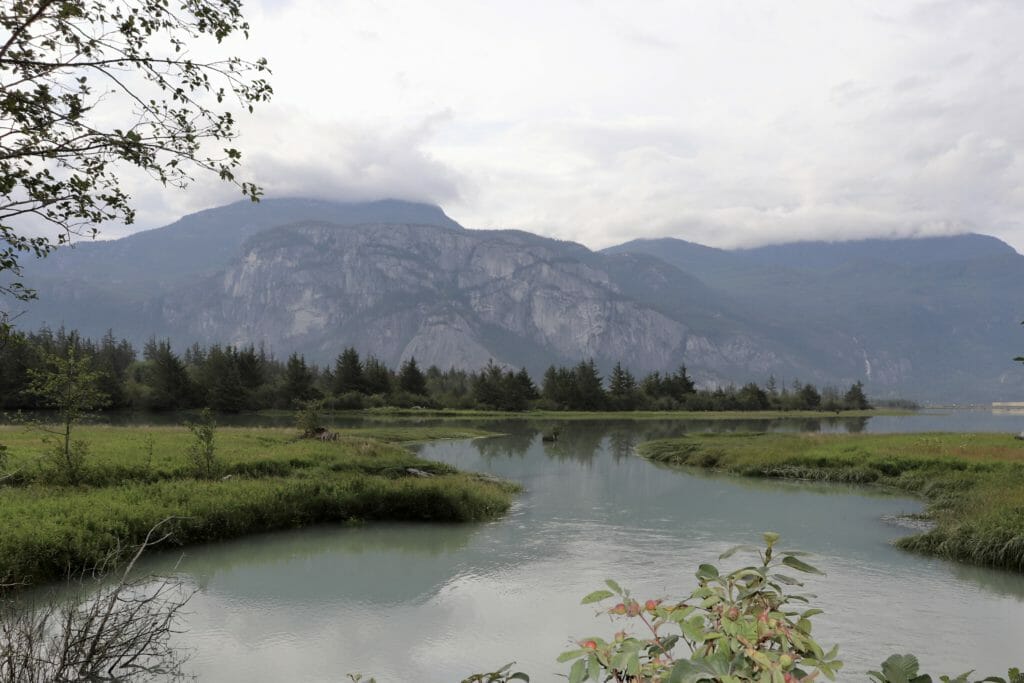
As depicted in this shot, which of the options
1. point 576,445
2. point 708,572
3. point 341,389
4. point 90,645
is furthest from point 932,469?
point 341,389

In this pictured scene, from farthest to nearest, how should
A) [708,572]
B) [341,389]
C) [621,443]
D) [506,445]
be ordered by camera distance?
[341,389] < [621,443] < [506,445] < [708,572]

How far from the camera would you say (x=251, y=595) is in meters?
16.2

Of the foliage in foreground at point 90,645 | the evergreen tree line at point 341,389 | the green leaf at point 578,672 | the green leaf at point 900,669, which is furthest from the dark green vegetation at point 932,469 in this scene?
the evergreen tree line at point 341,389

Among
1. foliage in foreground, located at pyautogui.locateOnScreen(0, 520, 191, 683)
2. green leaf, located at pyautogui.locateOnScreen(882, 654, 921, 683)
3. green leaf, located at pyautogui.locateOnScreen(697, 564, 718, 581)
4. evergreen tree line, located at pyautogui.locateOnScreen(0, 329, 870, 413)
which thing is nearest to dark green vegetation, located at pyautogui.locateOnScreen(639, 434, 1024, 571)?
green leaf, located at pyautogui.locateOnScreen(882, 654, 921, 683)

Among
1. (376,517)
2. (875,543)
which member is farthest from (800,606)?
(376,517)

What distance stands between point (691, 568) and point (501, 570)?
5.69 meters

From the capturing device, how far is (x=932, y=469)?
3791 cm

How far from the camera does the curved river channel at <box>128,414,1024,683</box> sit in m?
12.6

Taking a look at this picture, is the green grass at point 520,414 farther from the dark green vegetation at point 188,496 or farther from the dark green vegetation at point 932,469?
the dark green vegetation at point 188,496

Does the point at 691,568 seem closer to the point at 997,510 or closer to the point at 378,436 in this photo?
the point at 997,510

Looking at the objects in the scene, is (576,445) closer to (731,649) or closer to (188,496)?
(188,496)

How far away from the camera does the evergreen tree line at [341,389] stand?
109m

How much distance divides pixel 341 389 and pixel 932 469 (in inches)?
4215

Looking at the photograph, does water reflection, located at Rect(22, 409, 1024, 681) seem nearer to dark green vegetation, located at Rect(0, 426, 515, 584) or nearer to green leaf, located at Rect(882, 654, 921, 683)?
dark green vegetation, located at Rect(0, 426, 515, 584)
